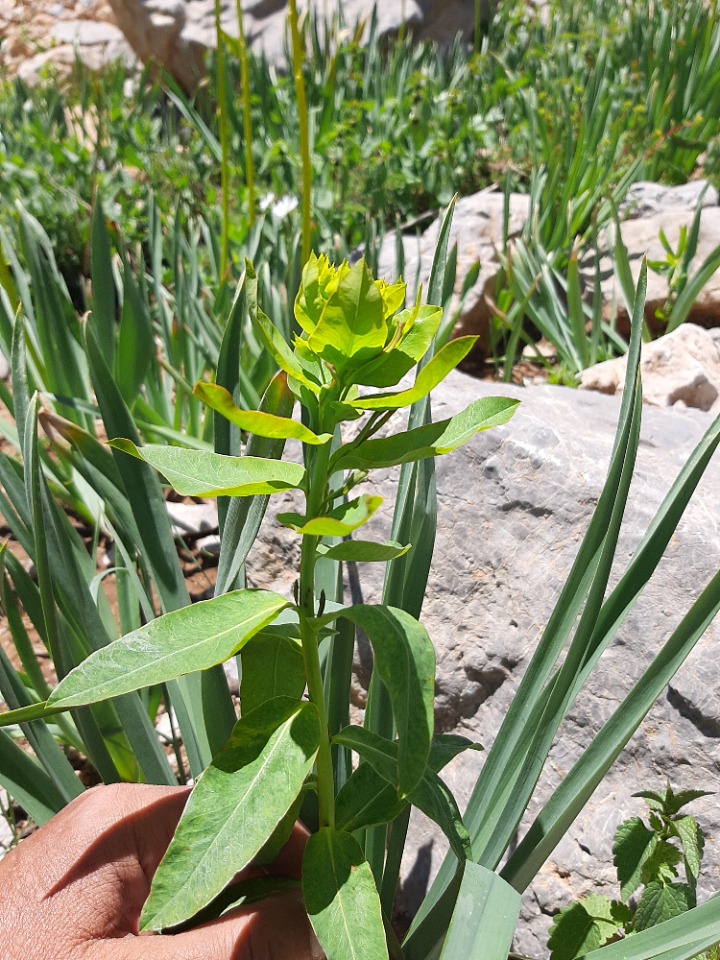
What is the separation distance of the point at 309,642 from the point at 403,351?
0.74 feet

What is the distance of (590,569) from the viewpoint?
721 mm

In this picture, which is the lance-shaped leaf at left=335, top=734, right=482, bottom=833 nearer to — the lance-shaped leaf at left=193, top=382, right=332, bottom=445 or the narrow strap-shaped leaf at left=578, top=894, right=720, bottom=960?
the narrow strap-shaped leaf at left=578, top=894, right=720, bottom=960

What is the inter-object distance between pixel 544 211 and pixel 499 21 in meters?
2.73

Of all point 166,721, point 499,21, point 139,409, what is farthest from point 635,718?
point 499,21

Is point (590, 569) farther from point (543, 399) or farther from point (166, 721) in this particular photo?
point (166, 721)

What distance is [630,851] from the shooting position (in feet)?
2.65

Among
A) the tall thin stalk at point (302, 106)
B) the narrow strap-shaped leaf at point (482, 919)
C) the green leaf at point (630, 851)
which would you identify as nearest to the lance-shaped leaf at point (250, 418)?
the narrow strap-shaped leaf at point (482, 919)

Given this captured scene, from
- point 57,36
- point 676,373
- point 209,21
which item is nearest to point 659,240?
point 676,373

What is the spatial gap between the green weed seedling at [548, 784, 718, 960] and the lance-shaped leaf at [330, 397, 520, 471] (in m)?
0.48


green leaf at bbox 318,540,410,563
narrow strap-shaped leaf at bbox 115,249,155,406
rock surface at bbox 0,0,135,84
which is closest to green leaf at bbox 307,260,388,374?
green leaf at bbox 318,540,410,563

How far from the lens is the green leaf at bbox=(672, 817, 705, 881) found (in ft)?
2.56

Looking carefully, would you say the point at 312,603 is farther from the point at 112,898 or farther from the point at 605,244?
the point at 605,244

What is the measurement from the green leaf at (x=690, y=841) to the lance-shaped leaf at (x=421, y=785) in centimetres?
27

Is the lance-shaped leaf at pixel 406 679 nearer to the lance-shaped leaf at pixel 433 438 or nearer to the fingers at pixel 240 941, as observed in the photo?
the lance-shaped leaf at pixel 433 438
